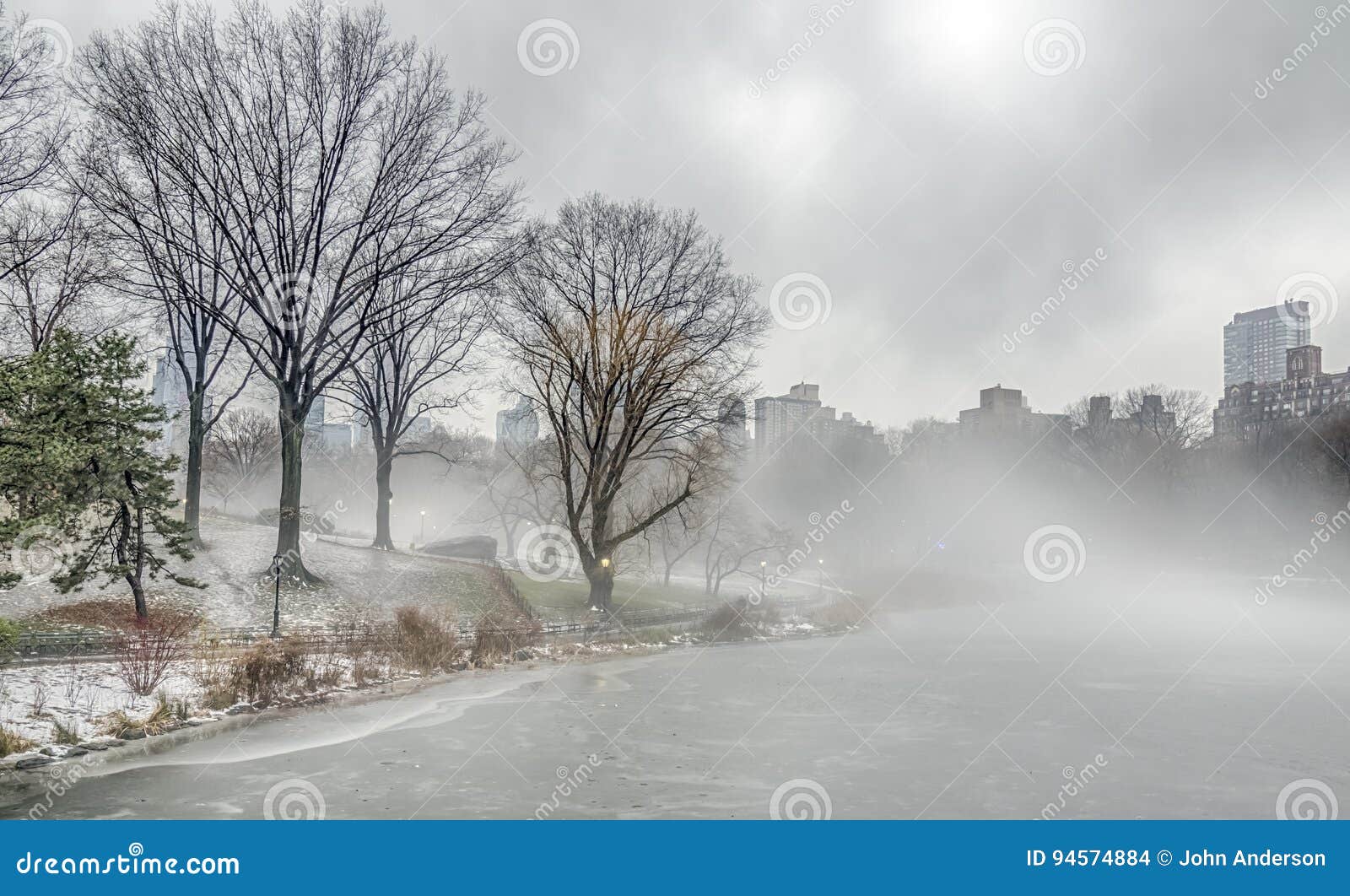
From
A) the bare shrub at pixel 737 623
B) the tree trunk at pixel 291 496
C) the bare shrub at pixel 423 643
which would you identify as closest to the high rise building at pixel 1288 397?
the bare shrub at pixel 737 623

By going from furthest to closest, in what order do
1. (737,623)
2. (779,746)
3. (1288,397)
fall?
(1288,397) < (737,623) < (779,746)

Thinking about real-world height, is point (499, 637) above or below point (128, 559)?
below

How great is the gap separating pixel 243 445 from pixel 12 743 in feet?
178

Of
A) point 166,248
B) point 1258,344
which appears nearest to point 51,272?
point 166,248

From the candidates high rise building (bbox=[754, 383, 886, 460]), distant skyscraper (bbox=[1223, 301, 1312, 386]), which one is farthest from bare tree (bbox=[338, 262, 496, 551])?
distant skyscraper (bbox=[1223, 301, 1312, 386])

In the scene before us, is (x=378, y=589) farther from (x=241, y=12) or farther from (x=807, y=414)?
(x=807, y=414)

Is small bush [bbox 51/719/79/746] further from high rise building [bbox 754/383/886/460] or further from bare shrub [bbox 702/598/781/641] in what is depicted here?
high rise building [bbox 754/383/886/460]

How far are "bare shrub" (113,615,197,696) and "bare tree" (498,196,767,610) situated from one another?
12877 millimetres

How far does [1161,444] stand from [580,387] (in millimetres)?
64558

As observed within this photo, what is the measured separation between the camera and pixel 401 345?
40000 mm

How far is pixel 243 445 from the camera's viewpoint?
6219 centimetres

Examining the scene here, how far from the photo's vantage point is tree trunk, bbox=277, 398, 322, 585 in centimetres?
2744

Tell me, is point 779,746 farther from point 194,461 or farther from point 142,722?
point 194,461

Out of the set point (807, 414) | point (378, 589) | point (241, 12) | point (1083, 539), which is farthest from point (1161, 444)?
point (241, 12)
